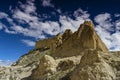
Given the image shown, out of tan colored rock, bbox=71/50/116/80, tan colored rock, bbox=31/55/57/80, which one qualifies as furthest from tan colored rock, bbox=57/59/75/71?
tan colored rock, bbox=71/50/116/80

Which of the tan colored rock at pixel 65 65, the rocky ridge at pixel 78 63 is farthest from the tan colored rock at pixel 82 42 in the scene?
the tan colored rock at pixel 65 65

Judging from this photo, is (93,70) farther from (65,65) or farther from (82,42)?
(82,42)

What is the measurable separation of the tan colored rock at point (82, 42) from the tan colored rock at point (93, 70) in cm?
2156

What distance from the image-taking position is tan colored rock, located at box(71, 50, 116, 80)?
122 feet

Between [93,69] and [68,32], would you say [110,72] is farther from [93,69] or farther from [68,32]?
[68,32]

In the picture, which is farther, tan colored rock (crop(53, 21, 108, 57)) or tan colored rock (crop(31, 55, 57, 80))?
tan colored rock (crop(53, 21, 108, 57))

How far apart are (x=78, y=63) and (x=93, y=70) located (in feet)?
39.6

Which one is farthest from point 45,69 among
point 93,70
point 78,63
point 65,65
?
point 93,70

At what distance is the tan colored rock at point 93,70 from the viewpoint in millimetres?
37062

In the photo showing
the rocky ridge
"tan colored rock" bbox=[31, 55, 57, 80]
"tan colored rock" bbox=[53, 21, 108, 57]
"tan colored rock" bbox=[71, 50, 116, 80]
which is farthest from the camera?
"tan colored rock" bbox=[53, 21, 108, 57]

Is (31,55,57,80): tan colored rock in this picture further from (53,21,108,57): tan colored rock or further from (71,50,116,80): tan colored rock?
(71,50,116,80): tan colored rock

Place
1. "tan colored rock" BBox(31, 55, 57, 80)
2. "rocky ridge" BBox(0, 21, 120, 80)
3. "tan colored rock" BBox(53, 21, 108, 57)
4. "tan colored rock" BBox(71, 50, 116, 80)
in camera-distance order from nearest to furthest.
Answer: "tan colored rock" BBox(71, 50, 116, 80) < "rocky ridge" BBox(0, 21, 120, 80) < "tan colored rock" BBox(31, 55, 57, 80) < "tan colored rock" BBox(53, 21, 108, 57)

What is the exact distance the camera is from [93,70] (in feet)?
123

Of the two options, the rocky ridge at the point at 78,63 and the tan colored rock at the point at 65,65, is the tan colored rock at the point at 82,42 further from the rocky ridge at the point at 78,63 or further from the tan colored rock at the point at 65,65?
the tan colored rock at the point at 65,65
